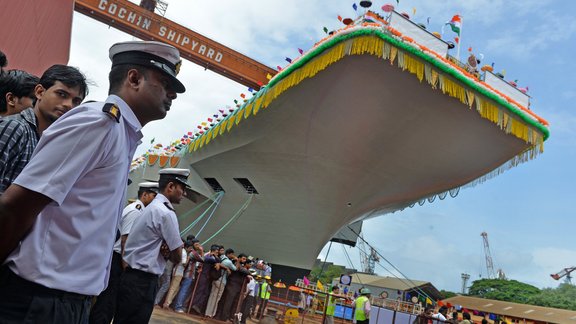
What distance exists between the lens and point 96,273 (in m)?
1.48

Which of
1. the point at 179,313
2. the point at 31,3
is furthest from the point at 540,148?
the point at 31,3

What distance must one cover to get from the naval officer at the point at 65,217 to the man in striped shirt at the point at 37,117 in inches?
23.3

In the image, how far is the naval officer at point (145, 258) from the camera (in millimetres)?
2832

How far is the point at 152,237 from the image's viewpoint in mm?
3023

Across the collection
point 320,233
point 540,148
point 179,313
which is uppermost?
point 540,148

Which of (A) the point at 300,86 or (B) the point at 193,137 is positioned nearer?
(A) the point at 300,86

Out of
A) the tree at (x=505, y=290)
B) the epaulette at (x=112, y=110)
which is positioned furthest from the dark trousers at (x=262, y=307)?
the tree at (x=505, y=290)

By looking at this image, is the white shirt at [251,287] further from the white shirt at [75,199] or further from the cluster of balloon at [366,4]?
the white shirt at [75,199]

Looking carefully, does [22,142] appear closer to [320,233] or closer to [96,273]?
[96,273]

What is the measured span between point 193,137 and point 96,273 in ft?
43.6

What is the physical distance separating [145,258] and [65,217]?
5.43 feet

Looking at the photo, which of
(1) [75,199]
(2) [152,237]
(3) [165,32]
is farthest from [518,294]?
(1) [75,199]

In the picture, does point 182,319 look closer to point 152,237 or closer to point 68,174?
point 152,237

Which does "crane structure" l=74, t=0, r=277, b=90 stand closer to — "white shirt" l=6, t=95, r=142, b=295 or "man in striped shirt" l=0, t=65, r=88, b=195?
"man in striped shirt" l=0, t=65, r=88, b=195
